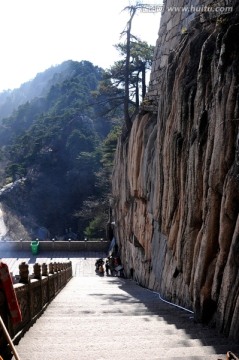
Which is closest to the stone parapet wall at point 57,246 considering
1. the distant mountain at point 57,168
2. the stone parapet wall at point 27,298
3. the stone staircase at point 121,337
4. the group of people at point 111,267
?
the group of people at point 111,267

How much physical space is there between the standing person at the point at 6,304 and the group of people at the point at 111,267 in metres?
19.3

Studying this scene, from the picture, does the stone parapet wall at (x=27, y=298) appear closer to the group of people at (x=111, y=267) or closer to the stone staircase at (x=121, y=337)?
the stone staircase at (x=121, y=337)

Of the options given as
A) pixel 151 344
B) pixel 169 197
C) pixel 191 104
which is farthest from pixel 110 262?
pixel 151 344

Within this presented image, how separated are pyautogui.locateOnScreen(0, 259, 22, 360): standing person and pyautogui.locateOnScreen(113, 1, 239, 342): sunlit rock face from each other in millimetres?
2774

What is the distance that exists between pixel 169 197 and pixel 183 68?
10.7ft

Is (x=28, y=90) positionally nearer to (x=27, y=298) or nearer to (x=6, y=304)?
(x=27, y=298)

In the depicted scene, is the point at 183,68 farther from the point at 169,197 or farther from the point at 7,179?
the point at 7,179

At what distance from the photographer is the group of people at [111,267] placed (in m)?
23.7

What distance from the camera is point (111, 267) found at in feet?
80.9

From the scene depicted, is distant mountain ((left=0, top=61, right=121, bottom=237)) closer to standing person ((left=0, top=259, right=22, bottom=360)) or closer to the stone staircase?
the stone staircase

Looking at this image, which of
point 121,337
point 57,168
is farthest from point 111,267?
point 57,168

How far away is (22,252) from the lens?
29812 mm

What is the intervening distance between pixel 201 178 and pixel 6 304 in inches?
179

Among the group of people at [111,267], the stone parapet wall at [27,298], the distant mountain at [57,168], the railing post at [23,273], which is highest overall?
the distant mountain at [57,168]
